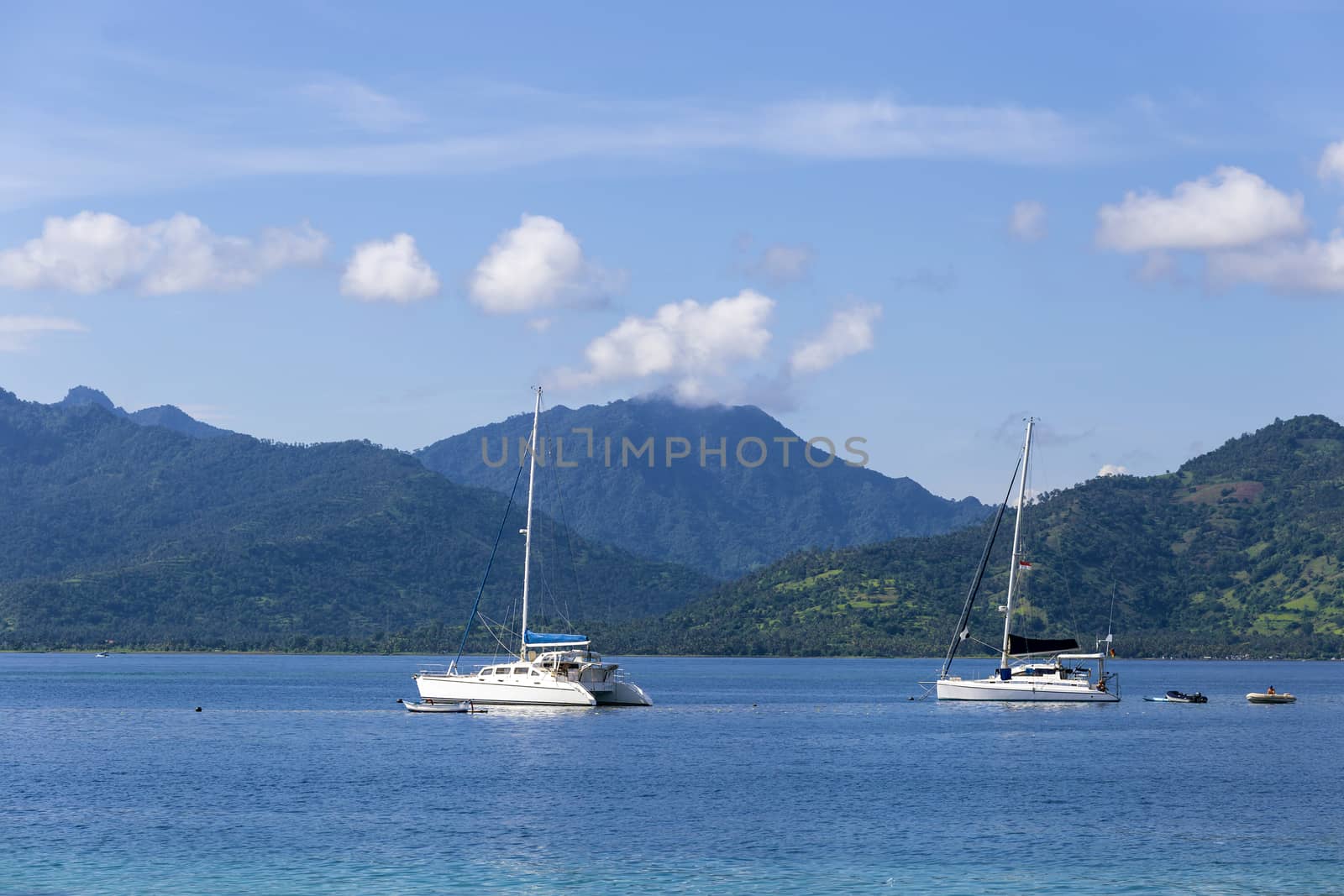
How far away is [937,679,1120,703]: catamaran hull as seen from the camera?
128500mm

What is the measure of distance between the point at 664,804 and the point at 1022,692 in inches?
2621

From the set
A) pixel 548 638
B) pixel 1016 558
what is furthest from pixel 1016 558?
pixel 548 638

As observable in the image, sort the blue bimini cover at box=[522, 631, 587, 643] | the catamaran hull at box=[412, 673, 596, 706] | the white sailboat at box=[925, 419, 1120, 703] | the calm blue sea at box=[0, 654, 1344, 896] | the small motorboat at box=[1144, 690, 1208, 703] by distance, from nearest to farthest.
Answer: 1. the calm blue sea at box=[0, 654, 1344, 896]
2. the blue bimini cover at box=[522, 631, 587, 643]
3. the catamaran hull at box=[412, 673, 596, 706]
4. the white sailboat at box=[925, 419, 1120, 703]
5. the small motorboat at box=[1144, 690, 1208, 703]

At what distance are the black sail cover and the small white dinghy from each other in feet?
138

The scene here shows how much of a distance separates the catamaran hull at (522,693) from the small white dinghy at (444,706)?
1146 mm

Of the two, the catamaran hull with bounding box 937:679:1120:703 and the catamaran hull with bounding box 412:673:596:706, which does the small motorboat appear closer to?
the catamaran hull with bounding box 937:679:1120:703

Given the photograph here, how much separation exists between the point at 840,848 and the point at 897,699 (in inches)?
3897

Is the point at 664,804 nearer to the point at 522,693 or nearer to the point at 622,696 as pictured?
the point at 522,693

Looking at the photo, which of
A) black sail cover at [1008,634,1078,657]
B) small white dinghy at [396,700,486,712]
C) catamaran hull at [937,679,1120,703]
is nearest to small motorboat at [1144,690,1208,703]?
catamaran hull at [937,679,1120,703]

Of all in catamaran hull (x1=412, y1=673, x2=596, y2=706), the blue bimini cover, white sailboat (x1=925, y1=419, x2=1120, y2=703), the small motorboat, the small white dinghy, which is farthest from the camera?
the small motorboat

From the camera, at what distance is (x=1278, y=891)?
4778cm

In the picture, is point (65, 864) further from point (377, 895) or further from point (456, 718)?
point (456, 718)

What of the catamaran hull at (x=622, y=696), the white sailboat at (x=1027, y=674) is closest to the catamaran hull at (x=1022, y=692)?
the white sailboat at (x=1027, y=674)

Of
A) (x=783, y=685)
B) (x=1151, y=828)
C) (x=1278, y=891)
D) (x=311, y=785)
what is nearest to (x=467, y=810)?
(x=311, y=785)
